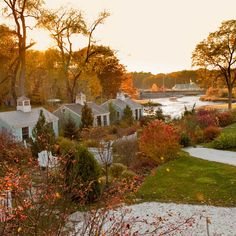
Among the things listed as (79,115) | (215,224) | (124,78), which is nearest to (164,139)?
(215,224)

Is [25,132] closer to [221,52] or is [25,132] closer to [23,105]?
[23,105]

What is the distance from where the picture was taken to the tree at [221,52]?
131 feet

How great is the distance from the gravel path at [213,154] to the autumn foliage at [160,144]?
1741 millimetres

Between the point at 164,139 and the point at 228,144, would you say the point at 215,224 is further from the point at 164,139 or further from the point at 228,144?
the point at 228,144

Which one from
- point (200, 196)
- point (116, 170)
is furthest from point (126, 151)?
point (200, 196)

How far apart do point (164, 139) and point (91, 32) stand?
2465 cm

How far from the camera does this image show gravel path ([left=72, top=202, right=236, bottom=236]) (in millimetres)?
8510

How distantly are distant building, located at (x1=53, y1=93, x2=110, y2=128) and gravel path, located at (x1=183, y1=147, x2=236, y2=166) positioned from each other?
1461 centimetres

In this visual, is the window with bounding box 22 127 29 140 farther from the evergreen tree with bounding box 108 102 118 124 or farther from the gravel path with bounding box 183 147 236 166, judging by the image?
the evergreen tree with bounding box 108 102 118 124

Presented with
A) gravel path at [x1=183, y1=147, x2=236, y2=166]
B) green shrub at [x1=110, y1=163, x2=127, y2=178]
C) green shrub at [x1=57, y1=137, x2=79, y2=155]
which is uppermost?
green shrub at [x1=57, y1=137, x2=79, y2=155]

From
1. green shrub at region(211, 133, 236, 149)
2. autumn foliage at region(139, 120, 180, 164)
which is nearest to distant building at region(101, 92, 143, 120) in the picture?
green shrub at region(211, 133, 236, 149)

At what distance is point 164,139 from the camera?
1628 centimetres

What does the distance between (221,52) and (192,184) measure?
3107 centimetres

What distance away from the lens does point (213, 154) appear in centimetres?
1769
